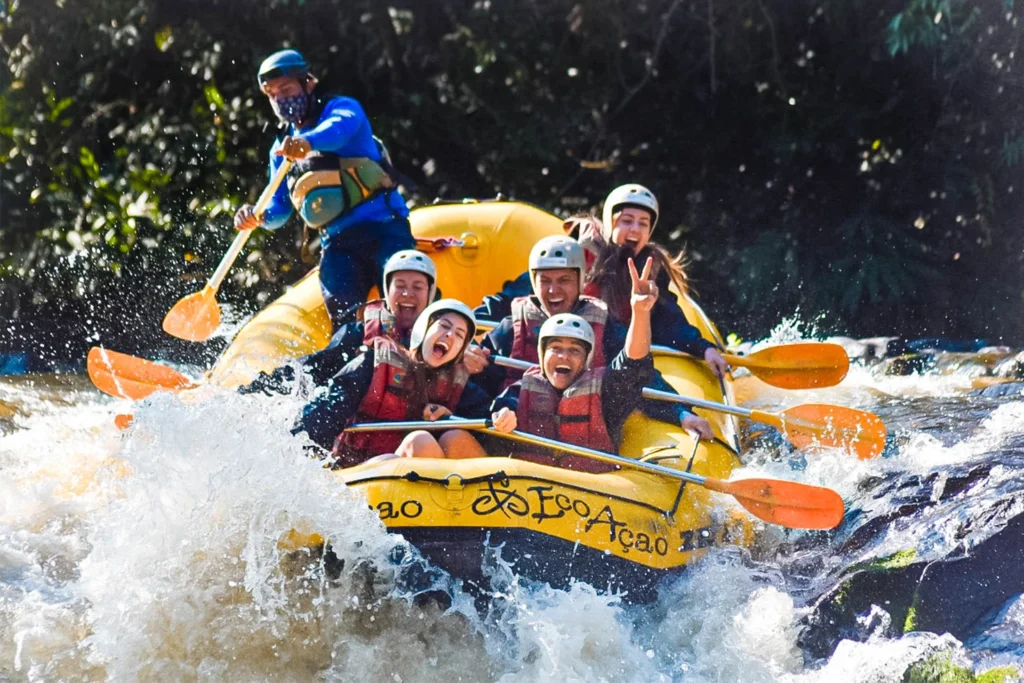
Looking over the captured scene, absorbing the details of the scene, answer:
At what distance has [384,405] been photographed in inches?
183

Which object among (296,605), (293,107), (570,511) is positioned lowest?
(296,605)

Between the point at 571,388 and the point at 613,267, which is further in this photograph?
the point at 613,267

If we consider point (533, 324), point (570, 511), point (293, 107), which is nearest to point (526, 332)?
point (533, 324)

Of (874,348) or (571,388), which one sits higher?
(874,348)

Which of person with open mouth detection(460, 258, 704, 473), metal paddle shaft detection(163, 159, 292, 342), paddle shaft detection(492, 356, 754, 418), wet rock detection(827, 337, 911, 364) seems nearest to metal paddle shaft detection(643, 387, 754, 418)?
paddle shaft detection(492, 356, 754, 418)

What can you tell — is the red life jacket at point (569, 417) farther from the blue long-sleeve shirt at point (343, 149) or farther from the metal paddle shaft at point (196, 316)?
the metal paddle shaft at point (196, 316)

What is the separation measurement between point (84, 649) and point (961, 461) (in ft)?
11.0

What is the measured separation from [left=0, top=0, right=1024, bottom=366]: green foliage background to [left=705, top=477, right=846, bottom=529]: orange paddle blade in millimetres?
4035

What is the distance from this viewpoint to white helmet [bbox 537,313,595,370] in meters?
4.59

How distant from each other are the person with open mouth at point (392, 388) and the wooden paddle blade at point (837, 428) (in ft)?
4.49

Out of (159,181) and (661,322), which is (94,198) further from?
(661,322)

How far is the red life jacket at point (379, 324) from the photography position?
16.1 ft

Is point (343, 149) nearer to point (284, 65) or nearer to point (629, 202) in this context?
point (284, 65)

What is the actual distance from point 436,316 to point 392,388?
0.29 metres
